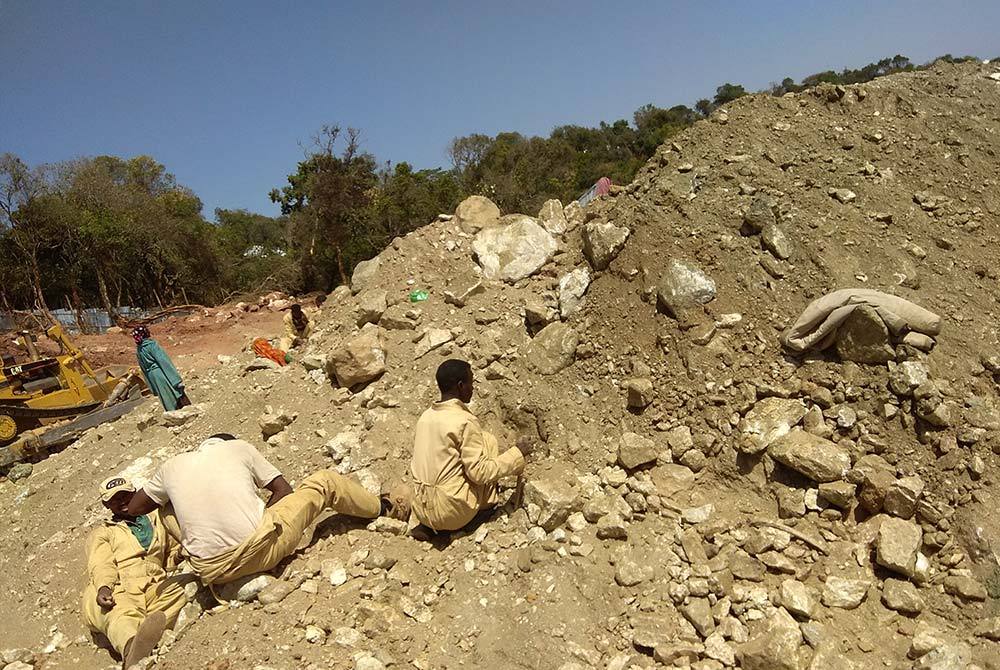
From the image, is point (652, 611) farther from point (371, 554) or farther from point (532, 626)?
point (371, 554)

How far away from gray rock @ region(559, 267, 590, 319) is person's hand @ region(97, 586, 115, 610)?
366 centimetres

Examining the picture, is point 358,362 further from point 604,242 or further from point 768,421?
point 768,421

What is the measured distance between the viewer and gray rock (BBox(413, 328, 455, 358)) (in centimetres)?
531

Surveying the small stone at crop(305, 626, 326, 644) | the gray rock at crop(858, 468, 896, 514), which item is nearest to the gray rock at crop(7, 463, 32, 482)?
the small stone at crop(305, 626, 326, 644)

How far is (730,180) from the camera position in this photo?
489 centimetres

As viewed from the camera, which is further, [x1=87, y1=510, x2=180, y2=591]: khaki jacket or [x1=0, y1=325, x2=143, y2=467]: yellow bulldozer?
[x1=0, y1=325, x2=143, y2=467]: yellow bulldozer

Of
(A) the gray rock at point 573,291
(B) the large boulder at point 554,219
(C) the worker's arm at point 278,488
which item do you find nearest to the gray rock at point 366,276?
(B) the large boulder at point 554,219

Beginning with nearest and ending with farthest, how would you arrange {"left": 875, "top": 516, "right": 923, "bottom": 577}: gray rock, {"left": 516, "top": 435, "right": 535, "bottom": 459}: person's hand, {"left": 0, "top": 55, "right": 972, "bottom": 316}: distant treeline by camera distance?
1. {"left": 875, "top": 516, "right": 923, "bottom": 577}: gray rock
2. {"left": 516, "top": 435, "right": 535, "bottom": 459}: person's hand
3. {"left": 0, "top": 55, "right": 972, "bottom": 316}: distant treeline

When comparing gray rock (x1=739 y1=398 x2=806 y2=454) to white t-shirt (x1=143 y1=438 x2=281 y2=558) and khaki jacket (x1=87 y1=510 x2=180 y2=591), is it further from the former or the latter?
khaki jacket (x1=87 y1=510 x2=180 y2=591)

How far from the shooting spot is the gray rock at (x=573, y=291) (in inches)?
192

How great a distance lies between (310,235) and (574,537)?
1490 cm

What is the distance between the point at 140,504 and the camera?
354 cm

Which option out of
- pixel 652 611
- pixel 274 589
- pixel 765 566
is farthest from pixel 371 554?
pixel 765 566

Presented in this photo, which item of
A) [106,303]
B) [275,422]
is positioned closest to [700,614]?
[275,422]
